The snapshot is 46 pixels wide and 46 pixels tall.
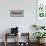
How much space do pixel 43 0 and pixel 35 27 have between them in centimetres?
116

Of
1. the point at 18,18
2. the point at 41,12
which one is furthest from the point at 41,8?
the point at 18,18

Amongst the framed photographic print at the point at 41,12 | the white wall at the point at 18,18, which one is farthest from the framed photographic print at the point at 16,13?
the framed photographic print at the point at 41,12

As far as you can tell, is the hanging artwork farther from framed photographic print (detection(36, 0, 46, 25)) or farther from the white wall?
the white wall

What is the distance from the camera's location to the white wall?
6.49m

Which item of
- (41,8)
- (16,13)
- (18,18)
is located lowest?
(18,18)

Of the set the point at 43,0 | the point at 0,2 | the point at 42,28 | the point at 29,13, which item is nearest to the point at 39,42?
the point at 42,28

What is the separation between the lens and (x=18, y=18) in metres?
6.55

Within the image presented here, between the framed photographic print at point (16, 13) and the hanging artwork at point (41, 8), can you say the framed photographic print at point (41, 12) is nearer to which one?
the hanging artwork at point (41, 8)

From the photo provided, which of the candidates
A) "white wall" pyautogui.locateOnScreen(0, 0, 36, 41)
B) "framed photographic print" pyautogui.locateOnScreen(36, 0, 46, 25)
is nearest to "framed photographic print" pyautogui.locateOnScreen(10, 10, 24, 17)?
"white wall" pyautogui.locateOnScreen(0, 0, 36, 41)

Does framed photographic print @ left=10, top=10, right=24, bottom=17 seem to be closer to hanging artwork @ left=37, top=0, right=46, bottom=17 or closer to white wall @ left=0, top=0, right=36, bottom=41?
white wall @ left=0, top=0, right=36, bottom=41

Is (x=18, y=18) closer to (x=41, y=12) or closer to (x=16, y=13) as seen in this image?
(x=16, y=13)

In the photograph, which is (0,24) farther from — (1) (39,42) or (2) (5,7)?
(1) (39,42)

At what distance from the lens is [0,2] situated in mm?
6480

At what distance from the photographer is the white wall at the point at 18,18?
21.3 ft
